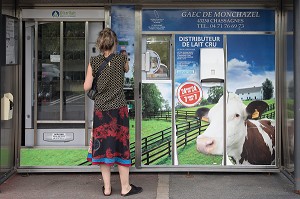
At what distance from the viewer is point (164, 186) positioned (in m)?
6.24

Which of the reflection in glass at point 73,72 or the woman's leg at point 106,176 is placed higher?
the reflection in glass at point 73,72

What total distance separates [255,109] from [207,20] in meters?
1.36

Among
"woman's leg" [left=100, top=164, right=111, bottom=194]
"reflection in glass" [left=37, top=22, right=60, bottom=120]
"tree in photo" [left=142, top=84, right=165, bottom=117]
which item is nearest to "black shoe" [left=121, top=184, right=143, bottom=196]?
"woman's leg" [left=100, top=164, right=111, bottom=194]

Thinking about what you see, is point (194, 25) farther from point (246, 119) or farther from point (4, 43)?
point (4, 43)

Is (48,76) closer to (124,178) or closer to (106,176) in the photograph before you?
(106,176)

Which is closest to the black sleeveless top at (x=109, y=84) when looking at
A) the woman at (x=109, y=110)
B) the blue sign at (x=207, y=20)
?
the woman at (x=109, y=110)

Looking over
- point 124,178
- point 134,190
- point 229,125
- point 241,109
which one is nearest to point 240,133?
point 229,125

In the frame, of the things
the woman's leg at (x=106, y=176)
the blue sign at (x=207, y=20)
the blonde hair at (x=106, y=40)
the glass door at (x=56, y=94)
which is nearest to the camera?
the blonde hair at (x=106, y=40)

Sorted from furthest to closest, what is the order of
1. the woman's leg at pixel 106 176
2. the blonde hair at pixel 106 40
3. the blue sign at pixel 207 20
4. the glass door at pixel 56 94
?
the glass door at pixel 56 94, the blue sign at pixel 207 20, the woman's leg at pixel 106 176, the blonde hair at pixel 106 40

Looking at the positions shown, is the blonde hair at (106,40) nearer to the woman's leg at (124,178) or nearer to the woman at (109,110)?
the woman at (109,110)

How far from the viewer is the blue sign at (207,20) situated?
262 inches

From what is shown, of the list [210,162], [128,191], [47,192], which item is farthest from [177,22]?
[47,192]

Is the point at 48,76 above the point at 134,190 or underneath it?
above

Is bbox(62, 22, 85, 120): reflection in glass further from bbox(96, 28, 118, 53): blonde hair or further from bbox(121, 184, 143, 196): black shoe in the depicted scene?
bbox(121, 184, 143, 196): black shoe
